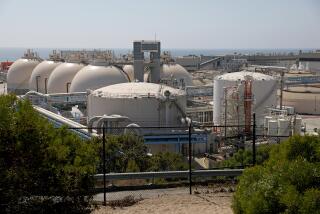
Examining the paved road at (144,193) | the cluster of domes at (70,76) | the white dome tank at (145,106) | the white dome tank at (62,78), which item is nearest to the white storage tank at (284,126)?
the white dome tank at (145,106)

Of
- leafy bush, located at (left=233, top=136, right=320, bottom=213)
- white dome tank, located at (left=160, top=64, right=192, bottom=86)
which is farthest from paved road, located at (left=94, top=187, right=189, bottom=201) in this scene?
white dome tank, located at (left=160, top=64, right=192, bottom=86)

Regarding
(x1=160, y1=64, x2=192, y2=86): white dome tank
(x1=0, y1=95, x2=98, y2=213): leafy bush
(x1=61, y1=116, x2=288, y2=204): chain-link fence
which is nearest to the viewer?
(x1=0, y1=95, x2=98, y2=213): leafy bush

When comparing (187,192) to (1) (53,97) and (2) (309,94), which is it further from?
(2) (309,94)

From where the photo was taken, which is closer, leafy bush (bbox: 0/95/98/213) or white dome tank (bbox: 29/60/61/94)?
leafy bush (bbox: 0/95/98/213)

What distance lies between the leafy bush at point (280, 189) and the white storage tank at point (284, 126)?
23254 millimetres

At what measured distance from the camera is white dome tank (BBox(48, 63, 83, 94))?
54909mm

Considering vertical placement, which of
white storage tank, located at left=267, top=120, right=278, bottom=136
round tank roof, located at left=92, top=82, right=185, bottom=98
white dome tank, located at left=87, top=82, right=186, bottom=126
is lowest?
white storage tank, located at left=267, top=120, right=278, bottom=136

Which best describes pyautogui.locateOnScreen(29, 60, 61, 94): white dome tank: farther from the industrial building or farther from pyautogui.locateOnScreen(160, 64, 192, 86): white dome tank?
pyautogui.locateOnScreen(160, 64, 192, 86): white dome tank

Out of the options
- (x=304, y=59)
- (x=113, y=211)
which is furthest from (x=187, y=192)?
(x=304, y=59)

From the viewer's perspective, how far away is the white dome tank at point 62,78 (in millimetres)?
54909

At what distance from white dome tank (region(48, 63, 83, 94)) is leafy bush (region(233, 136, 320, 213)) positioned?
48214 millimetres

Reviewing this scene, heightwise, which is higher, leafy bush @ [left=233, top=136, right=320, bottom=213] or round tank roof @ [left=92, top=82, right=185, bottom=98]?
leafy bush @ [left=233, top=136, right=320, bottom=213]

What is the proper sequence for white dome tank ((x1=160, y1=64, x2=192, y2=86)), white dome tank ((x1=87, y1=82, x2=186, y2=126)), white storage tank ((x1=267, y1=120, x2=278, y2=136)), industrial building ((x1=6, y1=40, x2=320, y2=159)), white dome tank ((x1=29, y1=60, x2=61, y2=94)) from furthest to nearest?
white dome tank ((x1=29, y1=60, x2=61, y2=94)), white dome tank ((x1=160, y1=64, x2=192, y2=86)), white dome tank ((x1=87, y1=82, x2=186, y2=126)), white storage tank ((x1=267, y1=120, x2=278, y2=136)), industrial building ((x1=6, y1=40, x2=320, y2=159))

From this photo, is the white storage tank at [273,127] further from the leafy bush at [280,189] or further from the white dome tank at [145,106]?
the leafy bush at [280,189]
